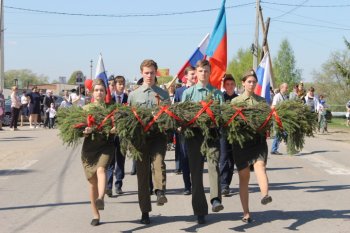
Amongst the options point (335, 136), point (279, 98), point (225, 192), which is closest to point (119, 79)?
point (225, 192)

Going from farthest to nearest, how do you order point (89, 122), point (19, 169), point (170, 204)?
point (19, 169) → point (170, 204) → point (89, 122)

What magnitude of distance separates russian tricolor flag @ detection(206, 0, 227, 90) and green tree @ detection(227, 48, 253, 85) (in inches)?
3283

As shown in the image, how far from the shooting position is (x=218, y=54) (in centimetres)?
869

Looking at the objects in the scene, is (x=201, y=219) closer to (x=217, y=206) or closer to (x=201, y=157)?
(x=217, y=206)

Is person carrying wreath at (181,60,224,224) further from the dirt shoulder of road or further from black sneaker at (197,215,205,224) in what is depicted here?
the dirt shoulder of road

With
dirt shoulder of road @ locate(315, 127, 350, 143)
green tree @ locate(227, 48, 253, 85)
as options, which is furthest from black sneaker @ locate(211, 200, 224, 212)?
green tree @ locate(227, 48, 253, 85)

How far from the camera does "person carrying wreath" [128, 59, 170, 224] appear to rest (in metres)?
6.81

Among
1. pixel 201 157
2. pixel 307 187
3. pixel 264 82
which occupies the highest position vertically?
pixel 264 82

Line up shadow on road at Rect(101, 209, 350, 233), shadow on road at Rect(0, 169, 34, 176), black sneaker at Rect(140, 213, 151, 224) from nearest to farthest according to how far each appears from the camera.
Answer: shadow on road at Rect(101, 209, 350, 233), black sneaker at Rect(140, 213, 151, 224), shadow on road at Rect(0, 169, 34, 176)

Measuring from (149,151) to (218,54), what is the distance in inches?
94.1

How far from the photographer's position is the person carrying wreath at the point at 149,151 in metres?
6.81

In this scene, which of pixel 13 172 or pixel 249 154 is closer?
pixel 249 154

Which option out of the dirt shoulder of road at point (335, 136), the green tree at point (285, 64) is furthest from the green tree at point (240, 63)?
the dirt shoulder of road at point (335, 136)

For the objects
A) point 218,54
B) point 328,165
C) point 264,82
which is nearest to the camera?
point 218,54
